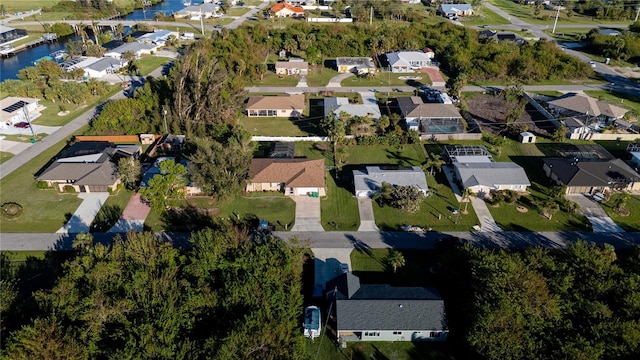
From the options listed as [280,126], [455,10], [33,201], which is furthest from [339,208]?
[455,10]

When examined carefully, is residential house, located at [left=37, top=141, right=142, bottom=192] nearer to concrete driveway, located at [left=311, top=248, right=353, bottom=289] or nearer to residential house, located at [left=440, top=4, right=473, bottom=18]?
concrete driveway, located at [left=311, top=248, right=353, bottom=289]

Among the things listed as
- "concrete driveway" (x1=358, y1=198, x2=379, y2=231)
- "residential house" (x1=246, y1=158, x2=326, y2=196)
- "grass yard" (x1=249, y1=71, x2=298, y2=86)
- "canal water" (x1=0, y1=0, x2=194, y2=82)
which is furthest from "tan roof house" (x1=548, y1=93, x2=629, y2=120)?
"canal water" (x1=0, y1=0, x2=194, y2=82)

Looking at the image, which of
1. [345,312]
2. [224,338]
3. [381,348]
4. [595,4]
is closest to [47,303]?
[224,338]

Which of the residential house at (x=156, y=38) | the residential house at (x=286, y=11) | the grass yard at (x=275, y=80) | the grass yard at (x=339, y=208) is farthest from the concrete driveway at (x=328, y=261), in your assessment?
the residential house at (x=286, y=11)

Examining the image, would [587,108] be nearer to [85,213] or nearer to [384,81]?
[384,81]

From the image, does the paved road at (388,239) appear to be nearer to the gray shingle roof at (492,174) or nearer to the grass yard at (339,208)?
the grass yard at (339,208)

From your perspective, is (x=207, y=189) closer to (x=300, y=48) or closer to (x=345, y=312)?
(x=345, y=312)

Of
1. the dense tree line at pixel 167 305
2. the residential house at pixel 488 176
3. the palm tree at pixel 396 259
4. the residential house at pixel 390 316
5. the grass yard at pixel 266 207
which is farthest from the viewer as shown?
the residential house at pixel 488 176
